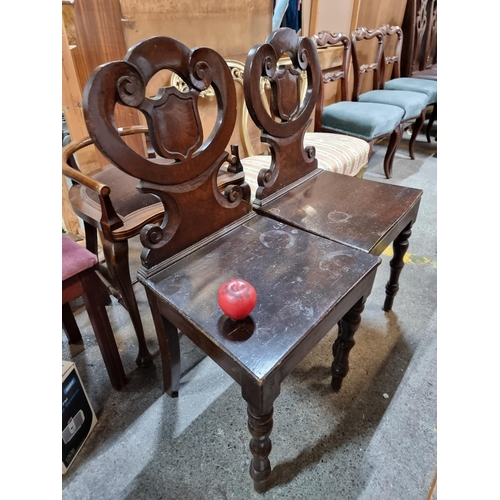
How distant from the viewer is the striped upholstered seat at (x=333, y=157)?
5.30 feet

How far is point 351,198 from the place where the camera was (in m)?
1.22

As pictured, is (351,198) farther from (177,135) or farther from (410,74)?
(410,74)

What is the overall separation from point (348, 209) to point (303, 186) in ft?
0.77

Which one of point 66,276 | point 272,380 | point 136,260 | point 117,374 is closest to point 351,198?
point 272,380

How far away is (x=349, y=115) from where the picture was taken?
2.21 m

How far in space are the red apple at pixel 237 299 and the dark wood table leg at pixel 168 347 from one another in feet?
0.92

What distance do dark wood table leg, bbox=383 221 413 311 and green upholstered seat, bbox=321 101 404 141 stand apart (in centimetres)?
112

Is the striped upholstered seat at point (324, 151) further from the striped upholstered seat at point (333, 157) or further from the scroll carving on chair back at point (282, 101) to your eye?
the scroll carving on chair back at point (282, 101)

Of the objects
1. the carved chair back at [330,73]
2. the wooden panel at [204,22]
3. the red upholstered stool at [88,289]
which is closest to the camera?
the red upholstered stool at [88,289]

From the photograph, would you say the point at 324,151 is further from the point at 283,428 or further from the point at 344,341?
the point at 283,428

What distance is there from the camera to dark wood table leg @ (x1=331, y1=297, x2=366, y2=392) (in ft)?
3.18

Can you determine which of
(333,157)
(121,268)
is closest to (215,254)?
(121,268)

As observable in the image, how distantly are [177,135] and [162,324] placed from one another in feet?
1.75

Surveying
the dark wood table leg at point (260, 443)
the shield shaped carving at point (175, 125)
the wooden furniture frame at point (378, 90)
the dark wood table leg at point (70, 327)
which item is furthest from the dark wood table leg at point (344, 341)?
the wooden furniture frame at point (378, 90)
